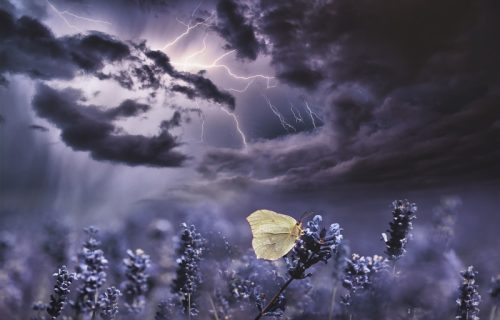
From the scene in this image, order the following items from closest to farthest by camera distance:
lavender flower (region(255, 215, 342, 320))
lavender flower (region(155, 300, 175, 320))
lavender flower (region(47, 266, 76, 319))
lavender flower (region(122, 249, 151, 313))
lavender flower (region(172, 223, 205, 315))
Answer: lavender flower (region(255, 215, 342, 320)) < lavender flower (region(122, 249, 151, 313)) < lavender flower (region(47, 266, 76, 319)) < lavender flower (region(172, 223, 205, 315)) < lavender flower (region(155, 300, 175, 320))

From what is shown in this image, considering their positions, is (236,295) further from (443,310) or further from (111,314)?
(443,310)

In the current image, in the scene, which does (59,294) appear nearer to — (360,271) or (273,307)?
(273,307)

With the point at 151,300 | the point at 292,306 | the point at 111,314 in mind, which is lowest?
the point at 111,314

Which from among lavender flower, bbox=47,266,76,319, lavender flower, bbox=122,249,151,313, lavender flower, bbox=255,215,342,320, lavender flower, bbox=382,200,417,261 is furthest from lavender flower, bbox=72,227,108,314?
lavender flower, bbox=382,200,417,261

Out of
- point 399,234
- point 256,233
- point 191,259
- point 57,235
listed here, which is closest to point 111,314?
point 191,259

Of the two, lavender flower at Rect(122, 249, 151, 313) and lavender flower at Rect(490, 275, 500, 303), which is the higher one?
lavender flower at Rect(490, 275, 500, 303)

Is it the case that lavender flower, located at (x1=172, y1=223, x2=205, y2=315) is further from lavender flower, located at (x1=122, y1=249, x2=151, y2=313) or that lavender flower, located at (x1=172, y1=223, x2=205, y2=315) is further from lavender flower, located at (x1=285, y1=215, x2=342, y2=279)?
lavender flower, located at (x1=285, y1=215, x2=342, y2=279)

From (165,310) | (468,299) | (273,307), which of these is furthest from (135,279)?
(468,299)
